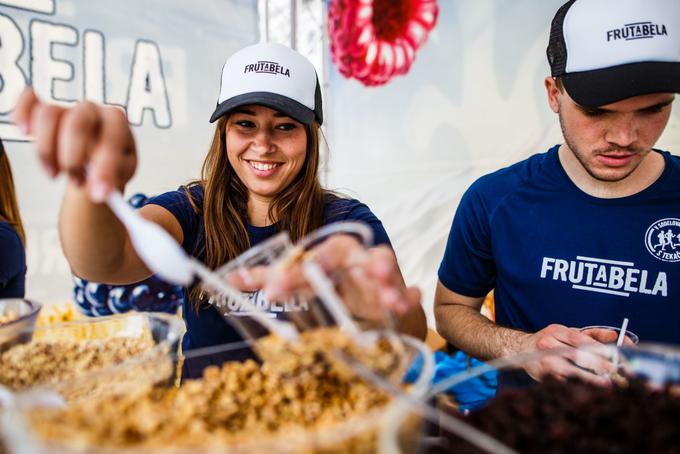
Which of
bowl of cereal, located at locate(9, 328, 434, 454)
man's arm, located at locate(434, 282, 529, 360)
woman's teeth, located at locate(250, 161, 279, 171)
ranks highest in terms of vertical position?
woman's teeth, located at locate(250, 161, 279, 171)

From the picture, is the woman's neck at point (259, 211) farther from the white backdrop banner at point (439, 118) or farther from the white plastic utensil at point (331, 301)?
the white backdrop banner at point (439, 118)

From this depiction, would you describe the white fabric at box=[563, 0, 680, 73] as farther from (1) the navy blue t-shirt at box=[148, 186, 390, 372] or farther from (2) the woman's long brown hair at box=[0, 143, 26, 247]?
(2) the woman's long brown hair at box=[0, 143, 26, 247]

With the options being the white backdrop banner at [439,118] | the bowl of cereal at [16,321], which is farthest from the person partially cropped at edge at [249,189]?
the white backdrop banner at [439,118]

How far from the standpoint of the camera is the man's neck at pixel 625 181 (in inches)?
58.6

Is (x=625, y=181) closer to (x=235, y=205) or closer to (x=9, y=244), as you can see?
(x=235, y=205)

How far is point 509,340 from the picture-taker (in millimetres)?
1355

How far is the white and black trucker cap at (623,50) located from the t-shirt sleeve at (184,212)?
4.00 feet

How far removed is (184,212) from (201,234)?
9 centimetres

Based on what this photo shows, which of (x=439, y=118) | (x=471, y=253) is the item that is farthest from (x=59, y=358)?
(x=439, y=118)

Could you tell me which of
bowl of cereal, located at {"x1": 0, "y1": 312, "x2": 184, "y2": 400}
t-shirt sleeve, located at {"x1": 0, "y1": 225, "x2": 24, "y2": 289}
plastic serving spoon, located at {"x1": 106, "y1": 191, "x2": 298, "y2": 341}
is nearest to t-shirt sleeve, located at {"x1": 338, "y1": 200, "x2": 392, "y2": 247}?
bowl of cereal, located at {"x1": 0, "y1": 312, "x2": 184, "y2": 400}

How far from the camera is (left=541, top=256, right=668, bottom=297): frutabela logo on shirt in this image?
1.41 m

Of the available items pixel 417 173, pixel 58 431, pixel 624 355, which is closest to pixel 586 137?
pixel 624 355

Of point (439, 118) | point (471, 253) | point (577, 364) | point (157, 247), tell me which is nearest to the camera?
point (157, 247)

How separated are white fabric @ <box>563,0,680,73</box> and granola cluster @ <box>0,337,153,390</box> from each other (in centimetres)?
131
